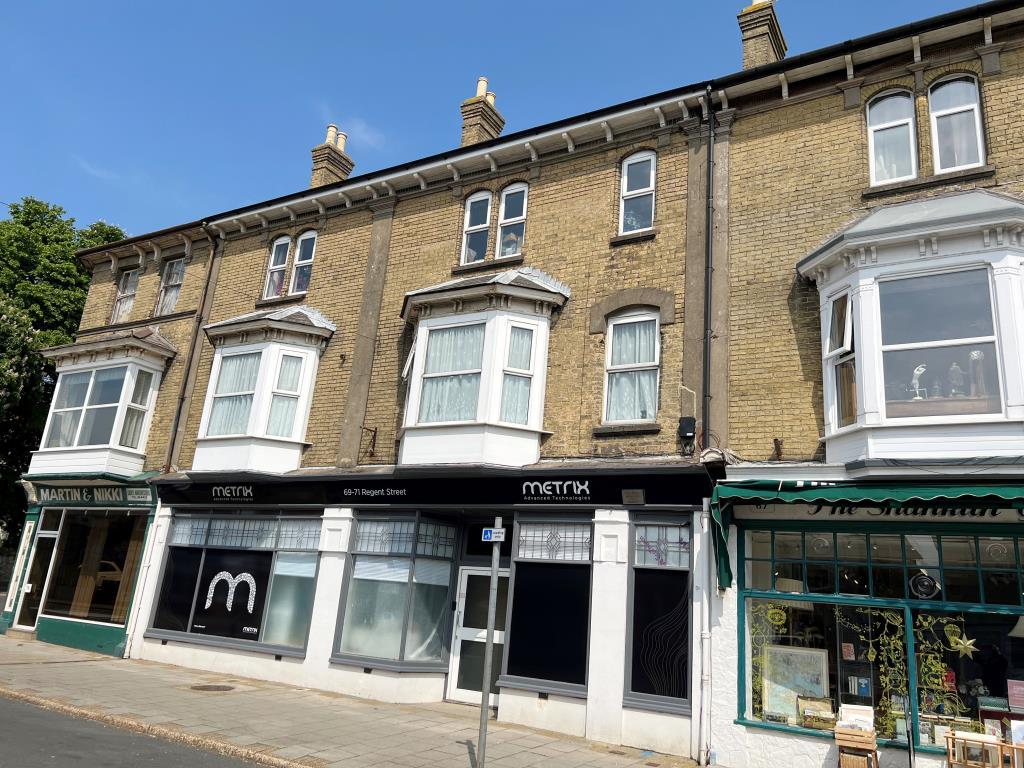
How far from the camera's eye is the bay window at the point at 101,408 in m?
16.7

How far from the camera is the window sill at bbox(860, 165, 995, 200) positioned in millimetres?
9961

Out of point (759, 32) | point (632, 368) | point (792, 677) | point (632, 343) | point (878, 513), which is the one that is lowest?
point (792, 677)

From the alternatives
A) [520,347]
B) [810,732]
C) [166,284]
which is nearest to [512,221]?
[520,347]

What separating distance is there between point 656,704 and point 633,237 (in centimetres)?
727

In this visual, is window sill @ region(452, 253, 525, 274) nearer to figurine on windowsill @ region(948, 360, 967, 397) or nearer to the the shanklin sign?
the the shanklin sign

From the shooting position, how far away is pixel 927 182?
10.2 m

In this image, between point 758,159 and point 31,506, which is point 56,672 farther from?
point 758,159

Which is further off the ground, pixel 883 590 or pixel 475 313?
pixel 475 313

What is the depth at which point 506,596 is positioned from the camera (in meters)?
12.5

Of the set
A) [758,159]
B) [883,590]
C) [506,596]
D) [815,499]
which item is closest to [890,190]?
[758,159]

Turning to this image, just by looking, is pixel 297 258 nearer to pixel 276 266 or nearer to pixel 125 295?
pixel 276 266

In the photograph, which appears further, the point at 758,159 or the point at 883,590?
the point at 758,159

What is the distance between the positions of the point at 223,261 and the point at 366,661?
34.3 ft

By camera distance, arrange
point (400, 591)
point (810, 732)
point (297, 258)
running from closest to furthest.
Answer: point (810, 732), point (400, 591), point (297, 258)
